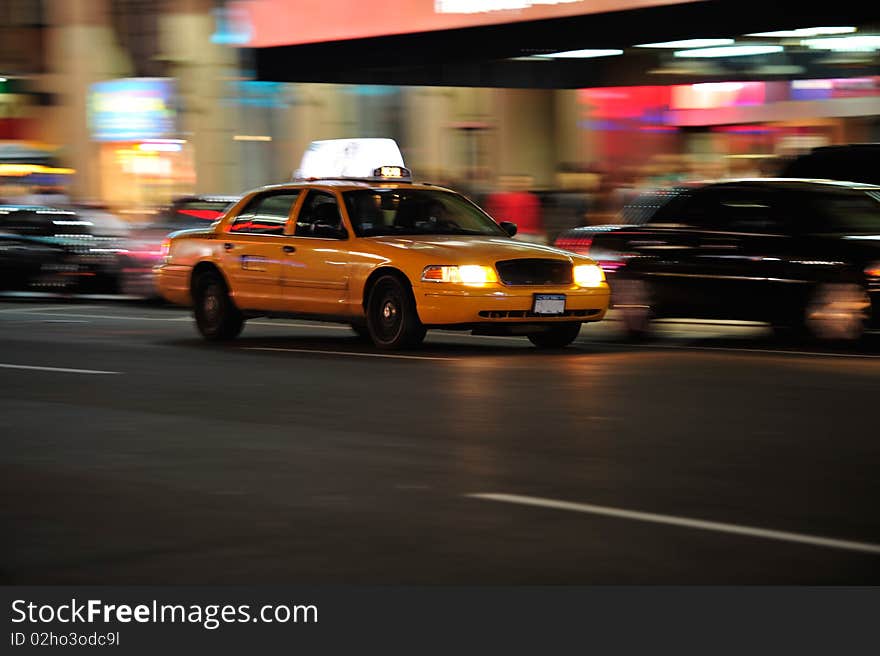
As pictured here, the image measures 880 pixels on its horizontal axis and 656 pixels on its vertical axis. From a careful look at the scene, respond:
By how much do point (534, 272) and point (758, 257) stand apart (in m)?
2.17

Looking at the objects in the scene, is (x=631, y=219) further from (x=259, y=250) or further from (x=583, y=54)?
(x=583, y=54)

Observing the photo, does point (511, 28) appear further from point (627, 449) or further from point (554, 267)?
point (627, 449)

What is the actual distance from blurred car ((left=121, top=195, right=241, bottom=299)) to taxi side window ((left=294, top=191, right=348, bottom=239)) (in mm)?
7608

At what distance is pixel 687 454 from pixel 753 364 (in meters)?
4.98

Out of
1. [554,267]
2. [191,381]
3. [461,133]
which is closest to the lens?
[191,381]

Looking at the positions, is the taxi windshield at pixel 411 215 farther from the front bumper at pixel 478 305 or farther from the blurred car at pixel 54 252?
the blurred car at pixel 54 252

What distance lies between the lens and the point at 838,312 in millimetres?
15695

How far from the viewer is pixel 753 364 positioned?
549 inches

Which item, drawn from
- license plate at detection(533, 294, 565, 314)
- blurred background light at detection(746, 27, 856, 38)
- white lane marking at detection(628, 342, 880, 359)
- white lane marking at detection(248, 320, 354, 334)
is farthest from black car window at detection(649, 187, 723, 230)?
blurred background light at detection(746, 27, 856, 38)

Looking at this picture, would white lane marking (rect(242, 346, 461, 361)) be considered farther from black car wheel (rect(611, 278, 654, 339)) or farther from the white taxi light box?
the white taxi light box

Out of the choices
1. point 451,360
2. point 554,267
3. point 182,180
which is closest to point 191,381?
point 451,360

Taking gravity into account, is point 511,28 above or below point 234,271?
above

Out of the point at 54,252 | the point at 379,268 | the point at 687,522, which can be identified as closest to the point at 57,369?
the point at 379,268

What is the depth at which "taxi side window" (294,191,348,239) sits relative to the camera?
16141 millimetres
